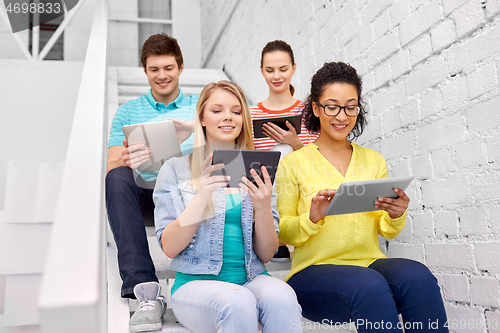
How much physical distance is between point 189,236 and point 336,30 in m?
1.28

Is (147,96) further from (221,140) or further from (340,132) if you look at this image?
(340,132)

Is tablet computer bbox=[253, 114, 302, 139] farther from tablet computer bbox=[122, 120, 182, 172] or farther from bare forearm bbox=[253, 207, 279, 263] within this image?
bare forearm bbox=[253, 207, 279, 263]

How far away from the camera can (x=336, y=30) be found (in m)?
1.90

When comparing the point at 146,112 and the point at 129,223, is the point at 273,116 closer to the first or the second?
the point at 146,112

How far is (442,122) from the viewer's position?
129 centimetres

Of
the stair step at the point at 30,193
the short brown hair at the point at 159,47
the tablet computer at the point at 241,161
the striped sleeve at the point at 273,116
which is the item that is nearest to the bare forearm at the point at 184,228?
the tablet computer at the point at 241,161

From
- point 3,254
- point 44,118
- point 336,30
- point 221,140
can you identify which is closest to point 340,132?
point 221,140

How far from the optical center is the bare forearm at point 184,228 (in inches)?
42.9

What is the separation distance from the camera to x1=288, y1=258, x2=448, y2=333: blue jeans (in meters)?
0.98

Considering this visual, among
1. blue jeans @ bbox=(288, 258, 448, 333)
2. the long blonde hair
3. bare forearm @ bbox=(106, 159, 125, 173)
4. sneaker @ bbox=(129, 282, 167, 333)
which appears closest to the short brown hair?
bare forearm @ bbox=(106, 159, 125, 173)

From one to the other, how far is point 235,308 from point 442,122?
866mm

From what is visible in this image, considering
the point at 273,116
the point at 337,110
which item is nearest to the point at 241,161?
the point at 337,110

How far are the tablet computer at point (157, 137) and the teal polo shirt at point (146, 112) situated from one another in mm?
349

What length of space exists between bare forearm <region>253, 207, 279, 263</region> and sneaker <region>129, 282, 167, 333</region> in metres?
0.33
